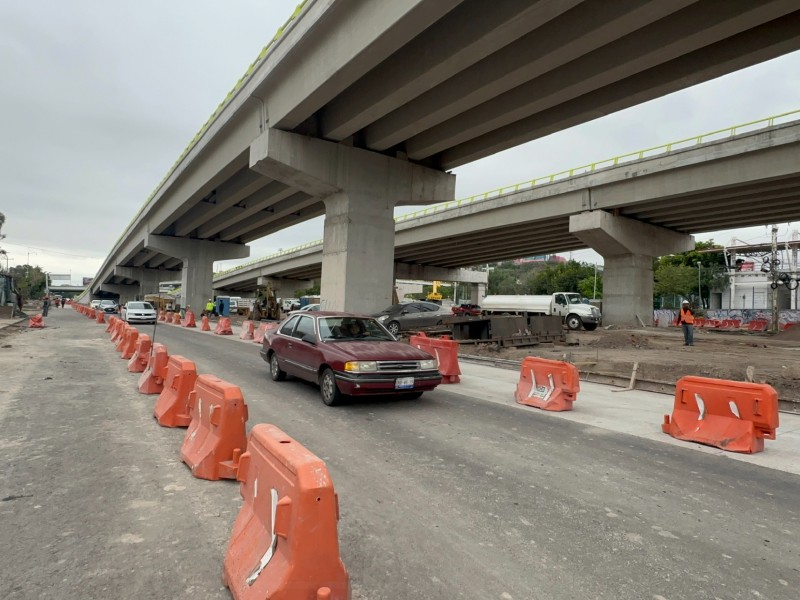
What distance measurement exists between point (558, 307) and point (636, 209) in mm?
7334

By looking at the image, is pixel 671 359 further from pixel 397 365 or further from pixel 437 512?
pixel 437 512

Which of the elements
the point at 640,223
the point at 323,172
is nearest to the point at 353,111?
the point at 323,172

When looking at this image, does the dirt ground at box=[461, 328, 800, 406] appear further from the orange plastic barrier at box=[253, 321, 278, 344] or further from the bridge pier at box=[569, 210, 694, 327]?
the bridge pier at box=[569, 210, 694, 327]

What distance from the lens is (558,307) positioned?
102ft

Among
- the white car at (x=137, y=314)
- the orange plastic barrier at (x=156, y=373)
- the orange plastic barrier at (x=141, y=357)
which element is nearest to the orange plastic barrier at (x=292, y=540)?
the orange plastic barrier at (x=156, y=373)

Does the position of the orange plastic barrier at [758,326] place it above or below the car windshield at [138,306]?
below

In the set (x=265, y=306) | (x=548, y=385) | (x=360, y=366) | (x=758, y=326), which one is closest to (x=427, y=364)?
(x=360, y=366)

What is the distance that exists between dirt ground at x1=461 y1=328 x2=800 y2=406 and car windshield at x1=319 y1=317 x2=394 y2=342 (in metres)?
5.20

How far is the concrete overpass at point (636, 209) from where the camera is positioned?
21.9m

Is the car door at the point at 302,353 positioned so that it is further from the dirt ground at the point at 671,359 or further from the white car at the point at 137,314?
the white car at the point at 137,314

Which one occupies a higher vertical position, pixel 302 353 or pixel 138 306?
pixel 138 306

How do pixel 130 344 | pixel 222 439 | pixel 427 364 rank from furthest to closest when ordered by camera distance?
pixel 130 344
pixel 427 364
pixel 222 439

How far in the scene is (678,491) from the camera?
14.5 ft

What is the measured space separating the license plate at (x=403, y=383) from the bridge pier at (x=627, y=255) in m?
24.6
